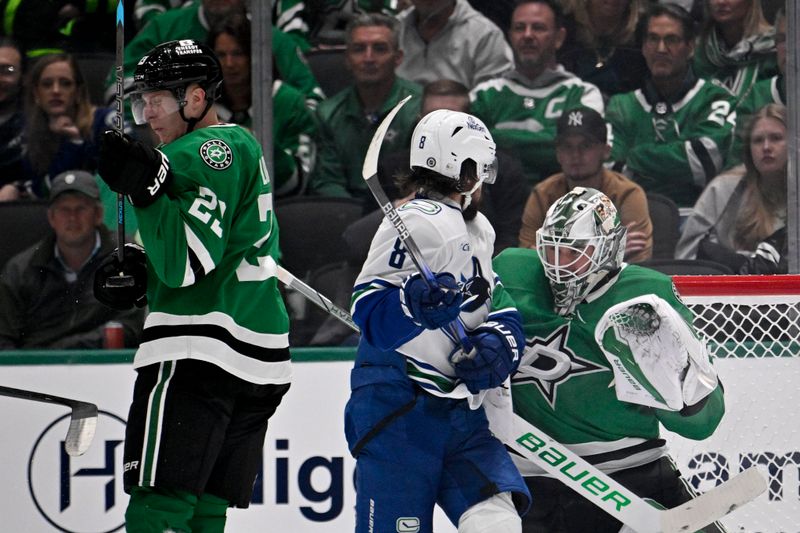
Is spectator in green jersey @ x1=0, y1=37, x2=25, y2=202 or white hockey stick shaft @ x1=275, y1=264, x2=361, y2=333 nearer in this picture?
white hockey stick shaft @ x1=275, y1=264, x2=361, y2=333

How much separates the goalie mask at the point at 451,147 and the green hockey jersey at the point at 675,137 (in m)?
1.90

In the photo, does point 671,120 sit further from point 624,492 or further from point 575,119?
point 624,492

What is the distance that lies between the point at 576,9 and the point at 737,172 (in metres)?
0.83

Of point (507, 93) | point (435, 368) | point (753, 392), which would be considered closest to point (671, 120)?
point (507, 93)

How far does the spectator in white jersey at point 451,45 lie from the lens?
4.28 meters

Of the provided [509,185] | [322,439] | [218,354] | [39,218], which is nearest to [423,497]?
[218,354]

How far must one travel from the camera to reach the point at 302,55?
14.0 feet

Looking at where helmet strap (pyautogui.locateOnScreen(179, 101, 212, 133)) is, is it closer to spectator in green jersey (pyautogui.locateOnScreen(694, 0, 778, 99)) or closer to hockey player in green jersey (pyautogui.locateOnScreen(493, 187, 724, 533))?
hockey player in green jersey (pyautogui.locateOnScreen(493, 187, 724, 533))

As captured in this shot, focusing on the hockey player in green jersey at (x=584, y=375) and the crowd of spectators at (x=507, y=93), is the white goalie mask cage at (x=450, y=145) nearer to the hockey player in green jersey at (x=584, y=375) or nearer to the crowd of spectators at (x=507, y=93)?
the hockey player in green jersey at (x=584, y=375)

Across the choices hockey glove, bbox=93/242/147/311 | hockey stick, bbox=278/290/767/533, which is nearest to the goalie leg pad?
hockey stick, bbox=278/290/767/533

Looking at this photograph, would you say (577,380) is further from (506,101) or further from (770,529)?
(506,101)

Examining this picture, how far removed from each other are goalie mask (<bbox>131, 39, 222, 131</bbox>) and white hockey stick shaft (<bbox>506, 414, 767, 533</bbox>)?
1037 millimetres

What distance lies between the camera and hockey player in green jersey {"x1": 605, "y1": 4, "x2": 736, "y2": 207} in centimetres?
421

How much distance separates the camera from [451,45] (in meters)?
4.29
